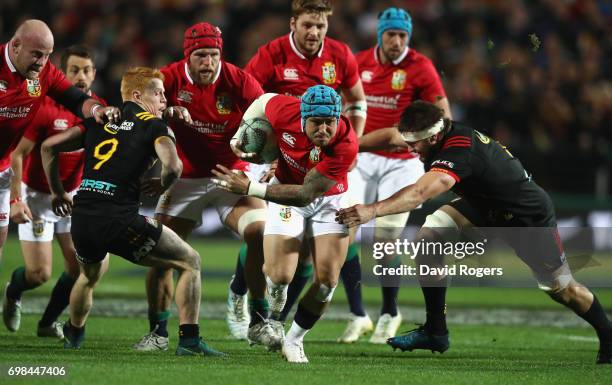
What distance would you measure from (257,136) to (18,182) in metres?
2.41

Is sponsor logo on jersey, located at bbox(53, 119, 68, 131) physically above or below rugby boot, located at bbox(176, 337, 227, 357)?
above

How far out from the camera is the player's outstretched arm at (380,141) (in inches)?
434

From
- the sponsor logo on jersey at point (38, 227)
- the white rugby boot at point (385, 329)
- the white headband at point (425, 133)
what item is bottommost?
the white rugby boot at point (385, 329)

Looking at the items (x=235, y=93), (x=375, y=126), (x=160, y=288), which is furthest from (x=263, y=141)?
(x=375, y=126)

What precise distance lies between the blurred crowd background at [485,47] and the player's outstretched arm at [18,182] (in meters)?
7.84

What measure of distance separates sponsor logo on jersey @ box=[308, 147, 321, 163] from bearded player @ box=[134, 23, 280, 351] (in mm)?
1007

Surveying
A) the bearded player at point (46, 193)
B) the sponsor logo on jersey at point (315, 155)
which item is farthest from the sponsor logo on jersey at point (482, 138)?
the bearded player at point (46, 193)

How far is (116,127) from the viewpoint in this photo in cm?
813

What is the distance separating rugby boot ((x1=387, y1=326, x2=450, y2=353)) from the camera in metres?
8.99

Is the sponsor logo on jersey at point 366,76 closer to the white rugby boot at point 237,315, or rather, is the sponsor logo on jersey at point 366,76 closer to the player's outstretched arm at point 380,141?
the player's outstretched arm at point 380,141

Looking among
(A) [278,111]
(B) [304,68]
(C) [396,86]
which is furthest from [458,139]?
(C) [396,86]

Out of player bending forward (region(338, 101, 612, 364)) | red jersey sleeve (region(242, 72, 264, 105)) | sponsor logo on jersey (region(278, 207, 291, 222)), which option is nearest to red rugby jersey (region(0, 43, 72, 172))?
red jersey sleeve (region(242, 72, 264, 105))

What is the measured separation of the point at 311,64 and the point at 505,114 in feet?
28.2

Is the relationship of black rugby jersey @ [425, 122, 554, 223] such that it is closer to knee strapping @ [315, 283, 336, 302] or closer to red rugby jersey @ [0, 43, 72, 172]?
knee strapping @ [315, 283, 336, 302]
